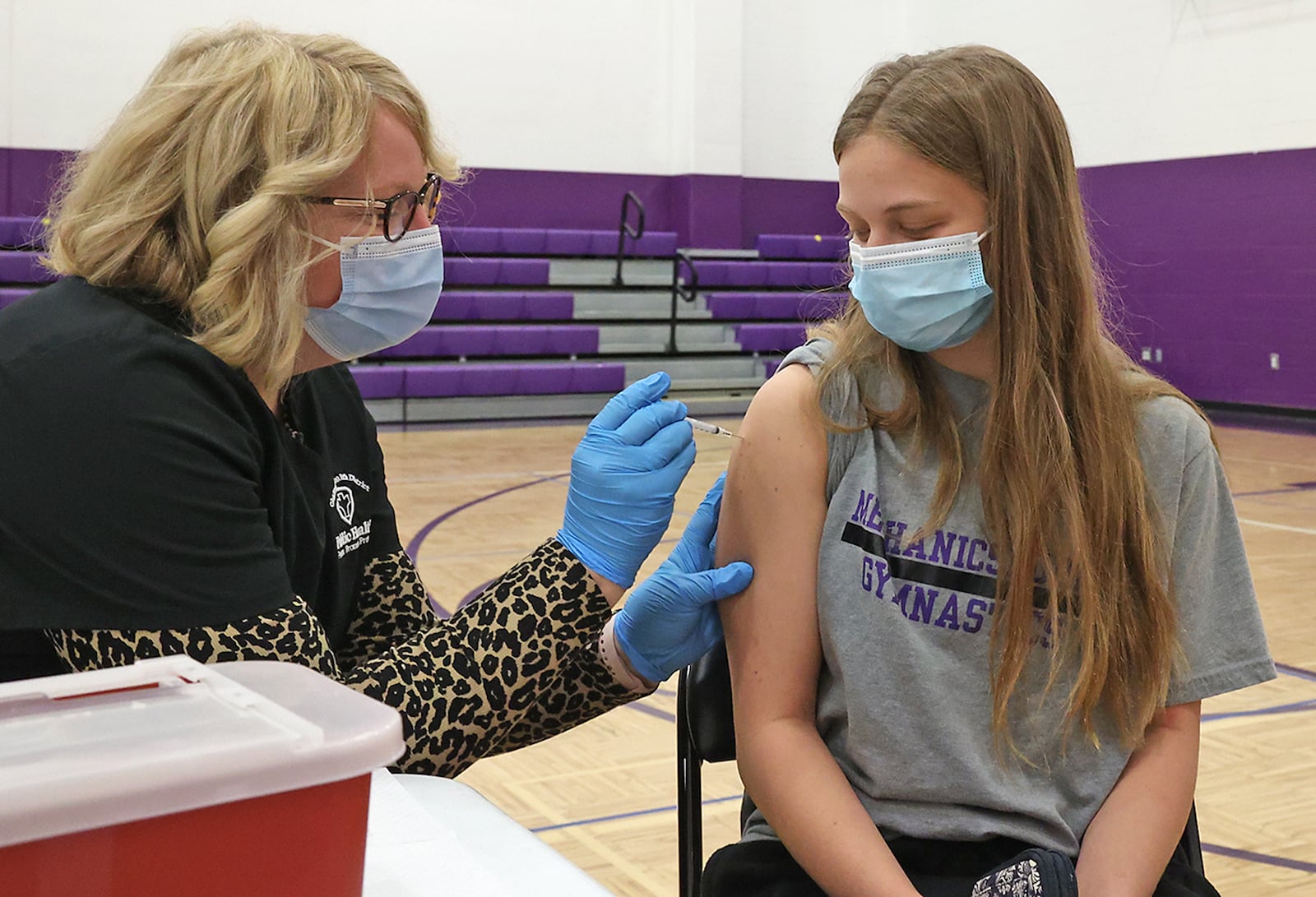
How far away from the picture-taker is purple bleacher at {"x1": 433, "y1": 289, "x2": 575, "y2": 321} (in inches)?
366

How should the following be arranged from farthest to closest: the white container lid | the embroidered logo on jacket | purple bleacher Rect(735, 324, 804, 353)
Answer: purple bleacher Rect(735, 324, 804, 353) → the embroidered logo on jacket → the white container lid

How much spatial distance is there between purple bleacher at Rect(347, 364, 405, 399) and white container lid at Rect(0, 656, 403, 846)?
790 cm

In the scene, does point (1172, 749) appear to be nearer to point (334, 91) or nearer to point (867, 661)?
point (867, 661)

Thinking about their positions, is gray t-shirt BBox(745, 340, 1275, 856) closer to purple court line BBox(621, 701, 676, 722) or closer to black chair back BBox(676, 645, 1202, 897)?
black chair back BBox(676, 645, 1202, 897)

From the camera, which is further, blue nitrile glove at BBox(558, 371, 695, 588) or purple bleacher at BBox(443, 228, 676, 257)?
purple bleacher at BBox(443, 228, 676, 257)

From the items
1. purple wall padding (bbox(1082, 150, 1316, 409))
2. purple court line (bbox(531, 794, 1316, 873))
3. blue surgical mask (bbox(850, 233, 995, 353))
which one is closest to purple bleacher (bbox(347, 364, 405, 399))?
purple wall padding (bbox(1082, 150, 1316, 409))

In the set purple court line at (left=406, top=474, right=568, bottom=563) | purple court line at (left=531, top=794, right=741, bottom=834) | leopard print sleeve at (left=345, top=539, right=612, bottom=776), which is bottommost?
purple court line at (left=406, top=474, right=568, bottom=563)

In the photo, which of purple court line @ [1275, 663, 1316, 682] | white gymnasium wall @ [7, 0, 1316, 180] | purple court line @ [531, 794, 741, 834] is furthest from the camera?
white gymnasium wall @ [7, 0, 1316, 180]

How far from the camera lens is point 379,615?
58.2 inches

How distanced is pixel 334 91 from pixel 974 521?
73 centimetres

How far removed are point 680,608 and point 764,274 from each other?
9658 mm

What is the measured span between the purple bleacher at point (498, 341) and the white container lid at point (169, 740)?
27.1 ft

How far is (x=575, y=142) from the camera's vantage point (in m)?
10.6

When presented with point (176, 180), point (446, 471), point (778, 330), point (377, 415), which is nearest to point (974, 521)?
point (176, 180)
